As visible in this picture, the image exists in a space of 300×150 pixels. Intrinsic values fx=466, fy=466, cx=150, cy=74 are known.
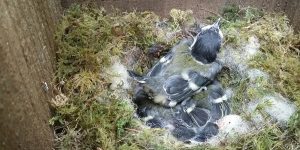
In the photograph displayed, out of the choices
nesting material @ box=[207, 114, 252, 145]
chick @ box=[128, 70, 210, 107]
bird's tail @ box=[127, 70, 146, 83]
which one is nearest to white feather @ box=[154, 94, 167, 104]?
chick @ box=[128, 70, 210, 107]

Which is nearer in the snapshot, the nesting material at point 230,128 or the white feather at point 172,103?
the nesting material at point 230,128

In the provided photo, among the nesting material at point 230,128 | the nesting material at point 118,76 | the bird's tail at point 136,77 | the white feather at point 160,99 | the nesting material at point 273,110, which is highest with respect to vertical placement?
the bird's tail at point 136,77

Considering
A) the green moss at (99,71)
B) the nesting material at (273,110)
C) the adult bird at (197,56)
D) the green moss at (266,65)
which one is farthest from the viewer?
the adult bird at (197,56)

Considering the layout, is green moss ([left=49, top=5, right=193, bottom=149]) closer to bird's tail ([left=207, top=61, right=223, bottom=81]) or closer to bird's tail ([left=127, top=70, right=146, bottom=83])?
bird's tail ([left=127, top=70, right=146, bottom=83])

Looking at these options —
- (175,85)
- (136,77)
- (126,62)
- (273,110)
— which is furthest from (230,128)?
(126,62)

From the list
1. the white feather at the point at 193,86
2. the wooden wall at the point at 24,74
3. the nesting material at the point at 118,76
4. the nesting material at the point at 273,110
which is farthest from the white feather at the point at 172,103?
the wooden wall at the point at 24,74

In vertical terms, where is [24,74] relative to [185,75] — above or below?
above

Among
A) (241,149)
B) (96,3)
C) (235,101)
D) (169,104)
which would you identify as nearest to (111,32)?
Result: (96,3)

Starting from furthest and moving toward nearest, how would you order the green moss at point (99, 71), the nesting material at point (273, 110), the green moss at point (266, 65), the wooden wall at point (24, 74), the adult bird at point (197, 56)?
the adult bird at point (197, 56) → the nesting material at point (273, 110) → the green moss at point (266, 65) → the green moss at point (99, 71) → the wooden wall at point (24, 74)

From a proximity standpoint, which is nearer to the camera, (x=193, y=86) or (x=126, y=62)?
(x=193, y=86)

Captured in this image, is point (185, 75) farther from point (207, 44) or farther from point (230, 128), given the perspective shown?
point (230, 128)

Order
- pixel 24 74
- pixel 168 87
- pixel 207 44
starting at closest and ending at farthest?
pixel 24 74, pixel 168 87, pixel 207 44

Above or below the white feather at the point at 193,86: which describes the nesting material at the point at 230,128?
below

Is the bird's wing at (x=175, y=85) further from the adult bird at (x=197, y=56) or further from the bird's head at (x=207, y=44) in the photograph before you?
the bird's head at (x=207, y=44)
